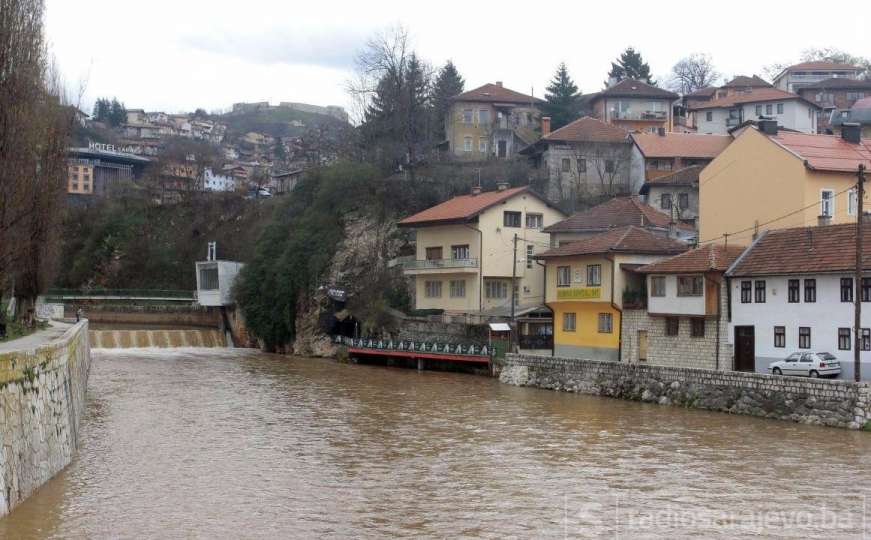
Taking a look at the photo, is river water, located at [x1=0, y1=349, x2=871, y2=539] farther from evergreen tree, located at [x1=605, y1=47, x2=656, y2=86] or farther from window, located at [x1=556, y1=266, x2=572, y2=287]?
evergreen tree, located at [x1=605, y1=47, x2=656, y2=86]

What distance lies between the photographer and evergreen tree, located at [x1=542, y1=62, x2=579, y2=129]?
83.0 metres

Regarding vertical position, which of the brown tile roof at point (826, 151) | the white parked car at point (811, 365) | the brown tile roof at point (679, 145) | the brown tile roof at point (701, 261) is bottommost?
the white parked car at point (811, 365)

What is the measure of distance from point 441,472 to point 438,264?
35.2 m

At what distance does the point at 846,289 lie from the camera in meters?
33.4

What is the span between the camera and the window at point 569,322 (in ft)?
152

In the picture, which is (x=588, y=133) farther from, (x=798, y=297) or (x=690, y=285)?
(x=798, y=297)

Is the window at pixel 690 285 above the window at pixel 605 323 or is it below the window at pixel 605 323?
above

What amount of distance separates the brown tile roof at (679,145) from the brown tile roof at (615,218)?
14.2 m

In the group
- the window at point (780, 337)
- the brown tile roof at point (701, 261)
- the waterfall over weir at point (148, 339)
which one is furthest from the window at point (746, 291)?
the waterfall over weir at point (148, 339)

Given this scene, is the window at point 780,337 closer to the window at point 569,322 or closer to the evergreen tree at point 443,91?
the window at point 569,322

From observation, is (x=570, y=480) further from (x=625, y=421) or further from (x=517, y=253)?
(x=517, y=253)

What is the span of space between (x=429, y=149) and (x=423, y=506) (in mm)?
58330

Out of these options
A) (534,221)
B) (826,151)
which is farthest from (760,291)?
(534,221)

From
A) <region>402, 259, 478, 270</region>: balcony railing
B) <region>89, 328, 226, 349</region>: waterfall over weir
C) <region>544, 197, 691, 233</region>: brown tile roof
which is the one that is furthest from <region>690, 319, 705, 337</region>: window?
<region>89, 328, 226, 349</region>: waterfall over weir
